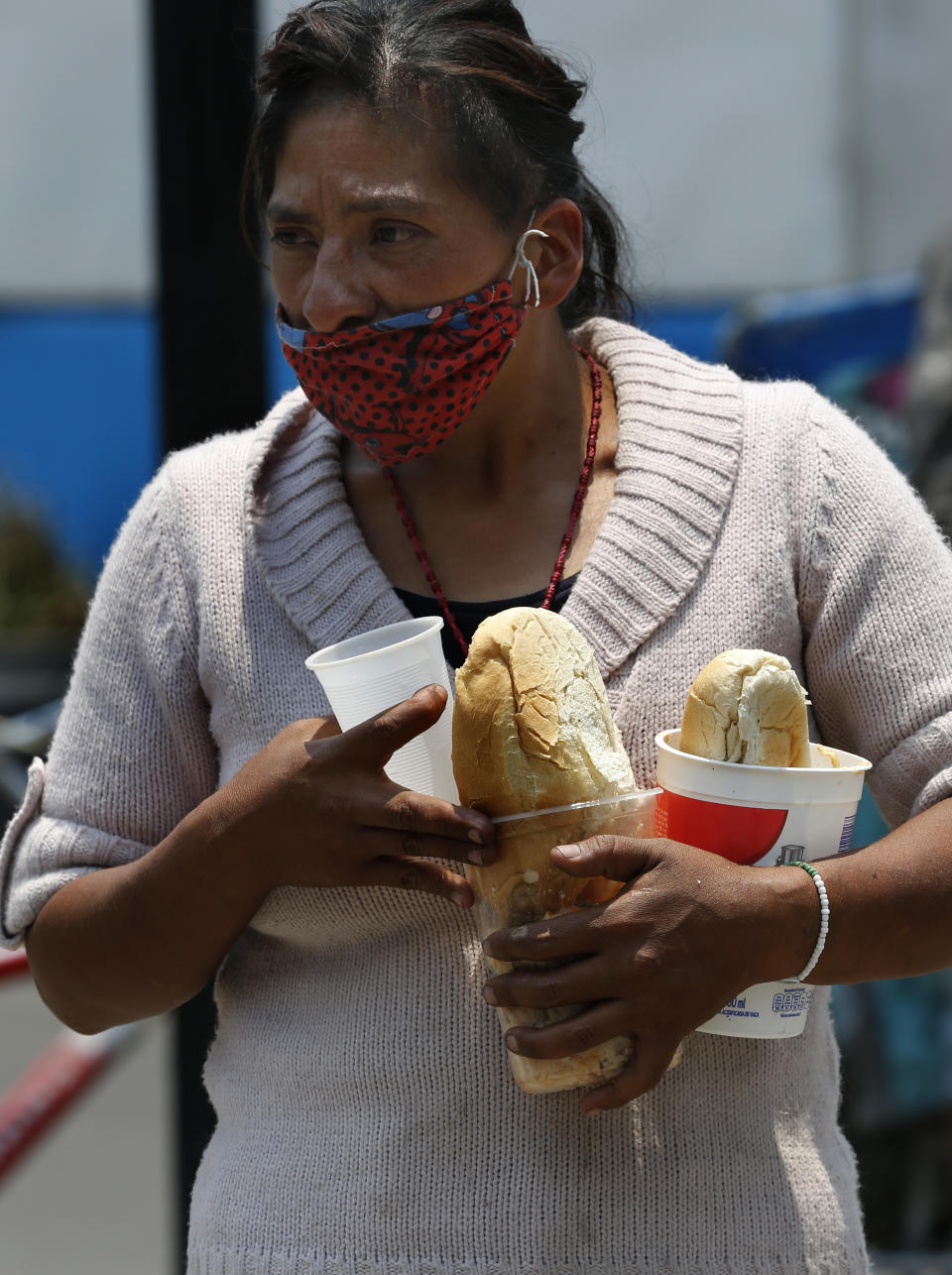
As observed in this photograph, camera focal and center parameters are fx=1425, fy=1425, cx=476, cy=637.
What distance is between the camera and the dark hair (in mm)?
1740

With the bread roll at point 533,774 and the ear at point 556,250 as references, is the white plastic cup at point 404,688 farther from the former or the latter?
the ear at point 556,250

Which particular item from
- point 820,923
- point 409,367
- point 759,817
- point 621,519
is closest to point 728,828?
point 759,817

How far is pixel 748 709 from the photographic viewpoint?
144 cm

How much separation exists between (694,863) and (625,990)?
142 mm

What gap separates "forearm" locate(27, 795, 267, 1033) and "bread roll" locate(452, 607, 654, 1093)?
31 centimetres

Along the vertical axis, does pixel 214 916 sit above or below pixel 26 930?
above

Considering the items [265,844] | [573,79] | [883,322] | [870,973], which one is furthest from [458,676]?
[883,322]

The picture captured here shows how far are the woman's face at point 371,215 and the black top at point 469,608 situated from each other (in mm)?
365

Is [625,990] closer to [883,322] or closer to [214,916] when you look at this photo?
[214,916]

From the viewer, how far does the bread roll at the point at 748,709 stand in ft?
4.73

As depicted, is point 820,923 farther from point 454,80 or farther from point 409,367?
point 454,80

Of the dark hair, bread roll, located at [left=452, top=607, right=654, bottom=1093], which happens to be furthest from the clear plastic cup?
the dark hair

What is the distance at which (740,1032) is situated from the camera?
150 centimetres

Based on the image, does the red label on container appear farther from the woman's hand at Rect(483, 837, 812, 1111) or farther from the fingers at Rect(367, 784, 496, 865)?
the fingers at Rect(367, 784, 496, 865)
